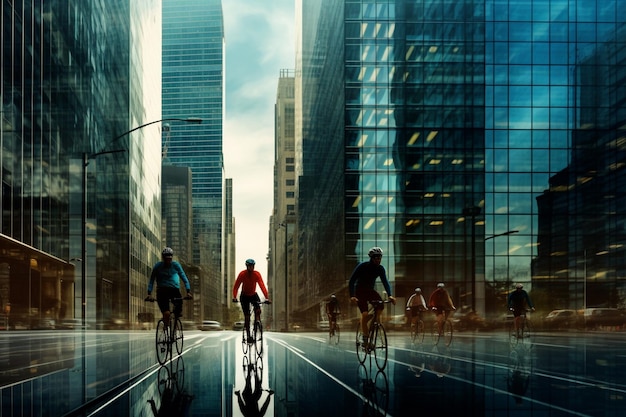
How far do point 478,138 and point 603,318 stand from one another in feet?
67.9

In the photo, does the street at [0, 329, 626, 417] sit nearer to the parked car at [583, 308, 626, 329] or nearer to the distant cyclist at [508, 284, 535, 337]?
the distant cyclist at [508, 284, 535, 337]

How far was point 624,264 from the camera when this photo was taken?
6475cm

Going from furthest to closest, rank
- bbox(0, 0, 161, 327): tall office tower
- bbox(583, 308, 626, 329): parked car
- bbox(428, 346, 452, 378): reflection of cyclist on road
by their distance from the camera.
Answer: bbox(583, 308, 626, 329): parked car
bbox(0, 0, 161, 327): tall office tower
bbox(428, 346, 452, 378): reflection of cyclist on road

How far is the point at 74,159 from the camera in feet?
156

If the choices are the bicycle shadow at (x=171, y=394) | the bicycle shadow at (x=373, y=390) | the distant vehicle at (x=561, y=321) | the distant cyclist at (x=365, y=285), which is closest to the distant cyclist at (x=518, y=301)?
the distant cyclist at (x=365, y=285)

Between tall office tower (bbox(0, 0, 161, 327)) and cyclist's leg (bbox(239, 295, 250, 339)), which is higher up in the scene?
tall office tower (bbox(0, 0, 161, 327))

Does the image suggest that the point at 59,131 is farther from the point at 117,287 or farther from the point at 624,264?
the point at 624,264

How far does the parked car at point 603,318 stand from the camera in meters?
50.2

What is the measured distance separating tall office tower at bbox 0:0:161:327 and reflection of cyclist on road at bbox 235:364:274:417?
19803 millimetres

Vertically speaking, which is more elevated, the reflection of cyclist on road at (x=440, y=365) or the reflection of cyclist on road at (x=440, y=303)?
the reflection of cyclist on road at (x=440, y=303)

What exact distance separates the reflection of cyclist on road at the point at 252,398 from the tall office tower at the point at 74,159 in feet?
65.0

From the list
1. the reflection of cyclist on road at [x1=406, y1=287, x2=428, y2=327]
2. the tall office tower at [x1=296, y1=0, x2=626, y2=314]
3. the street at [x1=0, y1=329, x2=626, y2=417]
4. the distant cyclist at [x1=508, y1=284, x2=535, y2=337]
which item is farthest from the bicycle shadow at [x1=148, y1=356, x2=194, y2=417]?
the tall office tower at [x1=296, y1=0, x2=626, y2=314]

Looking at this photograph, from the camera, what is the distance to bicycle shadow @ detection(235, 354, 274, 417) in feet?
23.2

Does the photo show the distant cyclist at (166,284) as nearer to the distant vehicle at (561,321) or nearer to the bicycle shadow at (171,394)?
the bicycle shadow at (171,394)
